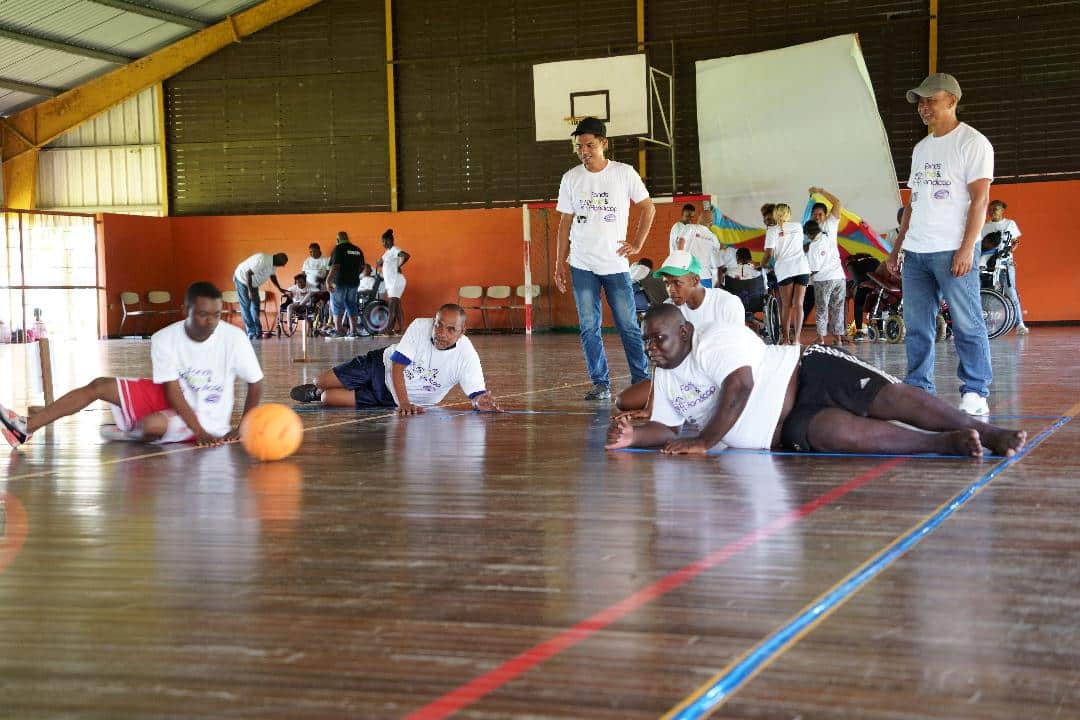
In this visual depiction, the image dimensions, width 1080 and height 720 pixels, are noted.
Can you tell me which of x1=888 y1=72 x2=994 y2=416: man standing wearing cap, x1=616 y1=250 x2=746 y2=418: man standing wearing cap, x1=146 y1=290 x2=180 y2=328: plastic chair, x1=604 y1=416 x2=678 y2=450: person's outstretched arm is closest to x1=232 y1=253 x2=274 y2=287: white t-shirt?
x1=146 y1=290 x2=180 y2=328: plastic chair

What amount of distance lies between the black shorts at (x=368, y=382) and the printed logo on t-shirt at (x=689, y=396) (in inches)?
111

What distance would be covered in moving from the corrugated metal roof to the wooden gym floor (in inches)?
741

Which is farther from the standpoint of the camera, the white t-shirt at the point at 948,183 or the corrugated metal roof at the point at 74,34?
the corrugated metal roof at the point at 74,34

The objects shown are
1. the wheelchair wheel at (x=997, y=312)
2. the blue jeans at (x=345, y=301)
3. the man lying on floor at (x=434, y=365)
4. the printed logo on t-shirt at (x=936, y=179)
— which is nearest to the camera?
the printed logo on t-shirt at (x=936, y=179)

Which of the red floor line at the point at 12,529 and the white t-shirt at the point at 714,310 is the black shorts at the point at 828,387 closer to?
the white t-shirt at the point at 714,310

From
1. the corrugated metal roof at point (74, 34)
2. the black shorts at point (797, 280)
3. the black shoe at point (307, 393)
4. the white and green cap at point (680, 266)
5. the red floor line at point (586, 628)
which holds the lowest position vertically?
the red floor line at point (586, 628)

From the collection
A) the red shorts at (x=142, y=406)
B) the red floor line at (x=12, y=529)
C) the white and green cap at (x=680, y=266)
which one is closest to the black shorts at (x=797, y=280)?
the white and green cap at (x=680, y=266)

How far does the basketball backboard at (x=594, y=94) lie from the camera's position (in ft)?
63.0

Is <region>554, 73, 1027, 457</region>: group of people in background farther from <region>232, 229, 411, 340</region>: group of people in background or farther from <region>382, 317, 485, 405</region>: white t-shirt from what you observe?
<region>232, 229, 411, 340</region>: group of people in background

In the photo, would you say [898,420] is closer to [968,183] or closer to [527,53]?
[968,183]

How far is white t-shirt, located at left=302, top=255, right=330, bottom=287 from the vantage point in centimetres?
2212

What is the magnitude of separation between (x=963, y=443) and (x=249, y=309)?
18.2 meters

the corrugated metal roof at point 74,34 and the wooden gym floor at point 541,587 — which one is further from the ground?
the corrugated metal roof at point 74,34

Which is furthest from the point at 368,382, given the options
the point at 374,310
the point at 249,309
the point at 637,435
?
the point at 374,310
